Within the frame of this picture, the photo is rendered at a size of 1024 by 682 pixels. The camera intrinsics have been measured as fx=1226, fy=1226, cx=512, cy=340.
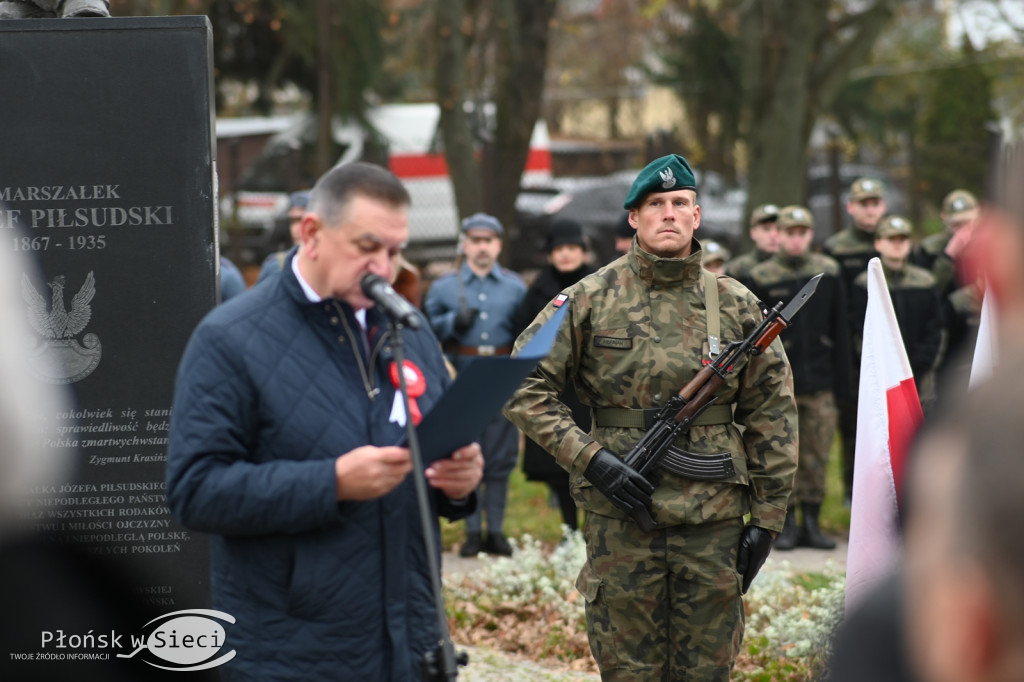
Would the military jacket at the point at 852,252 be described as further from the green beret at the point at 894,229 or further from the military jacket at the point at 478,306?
the military jacket at the point at 478,306

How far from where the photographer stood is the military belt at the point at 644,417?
4.66m

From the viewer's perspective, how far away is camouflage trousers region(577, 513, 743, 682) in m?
4.59

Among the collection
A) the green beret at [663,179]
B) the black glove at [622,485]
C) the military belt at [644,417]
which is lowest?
the black glove at [622,485]

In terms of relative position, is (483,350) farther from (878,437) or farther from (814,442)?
(878,437)

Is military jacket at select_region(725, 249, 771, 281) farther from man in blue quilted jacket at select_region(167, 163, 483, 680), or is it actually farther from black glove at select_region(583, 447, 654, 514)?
man in blue quilted jacket at select_region(167, 163, 483, 680)

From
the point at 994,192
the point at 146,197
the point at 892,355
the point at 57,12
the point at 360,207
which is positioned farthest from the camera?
the point at 57,12

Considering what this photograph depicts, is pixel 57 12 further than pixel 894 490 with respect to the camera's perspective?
Yes

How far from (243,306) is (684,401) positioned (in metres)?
1.94

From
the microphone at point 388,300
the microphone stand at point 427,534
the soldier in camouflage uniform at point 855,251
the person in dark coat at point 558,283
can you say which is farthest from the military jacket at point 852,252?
the microphone stand at point 427,534

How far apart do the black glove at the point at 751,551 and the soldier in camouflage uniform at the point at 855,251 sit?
5254 mm

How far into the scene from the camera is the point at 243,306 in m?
3.27

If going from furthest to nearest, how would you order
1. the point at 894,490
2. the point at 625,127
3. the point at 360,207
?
the point at 625,127 < the point at 894,490 < the point at 360,207

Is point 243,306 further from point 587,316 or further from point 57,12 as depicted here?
point 57,12

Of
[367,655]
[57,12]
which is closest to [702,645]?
[367,655]
